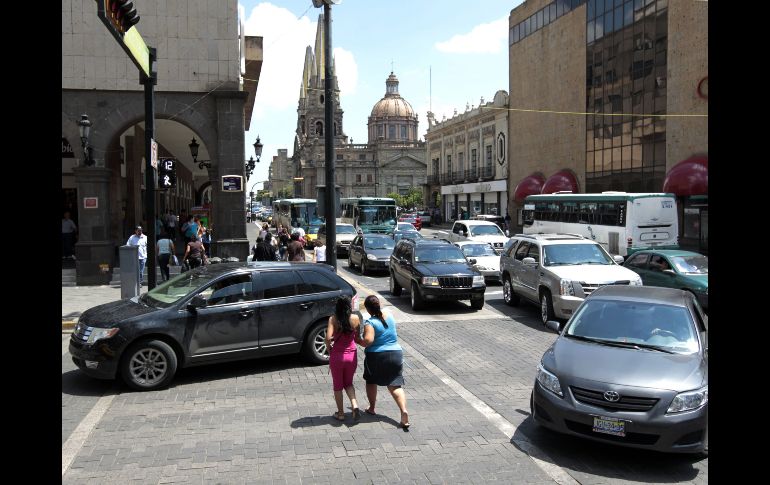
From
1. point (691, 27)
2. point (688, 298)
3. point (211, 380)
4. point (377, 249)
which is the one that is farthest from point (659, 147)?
point (211, 380)

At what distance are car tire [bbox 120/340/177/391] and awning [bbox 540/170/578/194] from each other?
38716mm

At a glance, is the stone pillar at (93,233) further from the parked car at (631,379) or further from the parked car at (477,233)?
the parked car at (631,379)

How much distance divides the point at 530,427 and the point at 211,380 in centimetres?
476

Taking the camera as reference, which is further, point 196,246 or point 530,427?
point 196,246

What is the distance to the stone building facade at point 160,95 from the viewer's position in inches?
759

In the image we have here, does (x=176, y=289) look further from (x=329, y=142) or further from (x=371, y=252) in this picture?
(x=371, y=252)

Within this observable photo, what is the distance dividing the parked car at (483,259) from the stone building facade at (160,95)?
23.6ft

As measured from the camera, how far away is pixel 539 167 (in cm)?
5003

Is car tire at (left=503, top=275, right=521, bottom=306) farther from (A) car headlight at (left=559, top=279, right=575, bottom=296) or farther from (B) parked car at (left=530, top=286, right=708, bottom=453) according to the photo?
(B) parked car at (left=530, top=286, right=708, bottom=453)

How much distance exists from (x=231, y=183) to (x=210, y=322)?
11319mm

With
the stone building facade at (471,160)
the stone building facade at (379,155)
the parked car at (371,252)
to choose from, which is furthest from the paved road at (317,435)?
the stone building facade at (379,155)

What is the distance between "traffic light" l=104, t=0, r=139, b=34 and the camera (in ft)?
29.4
